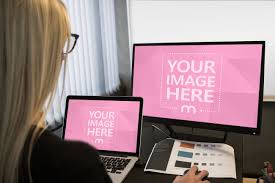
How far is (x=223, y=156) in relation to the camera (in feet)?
3.94

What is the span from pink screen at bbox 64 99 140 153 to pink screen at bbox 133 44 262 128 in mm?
162

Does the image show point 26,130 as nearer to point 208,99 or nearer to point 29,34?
point 29,34

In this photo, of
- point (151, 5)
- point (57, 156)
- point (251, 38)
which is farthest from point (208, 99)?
point (151, 5)

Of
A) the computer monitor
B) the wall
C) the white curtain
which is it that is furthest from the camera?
the wall

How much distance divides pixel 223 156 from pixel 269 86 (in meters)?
1.60

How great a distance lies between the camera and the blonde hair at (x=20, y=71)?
63cm

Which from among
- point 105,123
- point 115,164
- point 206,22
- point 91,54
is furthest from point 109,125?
point 206,22

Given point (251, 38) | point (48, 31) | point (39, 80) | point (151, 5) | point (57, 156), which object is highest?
point (151, 5)

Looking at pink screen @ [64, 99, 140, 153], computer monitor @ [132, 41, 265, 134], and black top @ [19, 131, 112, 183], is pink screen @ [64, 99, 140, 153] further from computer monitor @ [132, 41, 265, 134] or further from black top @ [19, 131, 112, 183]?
black top @ [19, 131, 112, 183]

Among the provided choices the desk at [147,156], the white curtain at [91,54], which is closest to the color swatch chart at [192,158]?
the desk at [147,156]

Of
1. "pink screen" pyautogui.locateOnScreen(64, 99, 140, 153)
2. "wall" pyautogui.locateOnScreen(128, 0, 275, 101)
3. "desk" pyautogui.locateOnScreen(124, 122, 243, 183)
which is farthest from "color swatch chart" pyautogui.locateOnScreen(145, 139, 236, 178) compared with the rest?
"wall" pyautogui.locateOnScreen(128, 0, 275, 101)

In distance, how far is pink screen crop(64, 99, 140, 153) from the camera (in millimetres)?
1241

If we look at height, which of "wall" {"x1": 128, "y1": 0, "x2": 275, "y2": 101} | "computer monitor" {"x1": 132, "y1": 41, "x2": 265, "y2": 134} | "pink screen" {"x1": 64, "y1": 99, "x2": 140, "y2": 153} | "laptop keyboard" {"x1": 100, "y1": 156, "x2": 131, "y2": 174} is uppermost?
"wall" {"x1": 128, "y1": 0, "x2": 275, "y2": 101}

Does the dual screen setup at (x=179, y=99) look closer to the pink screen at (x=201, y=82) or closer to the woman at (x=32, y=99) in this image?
the pink screen at (x=201, y=82)
